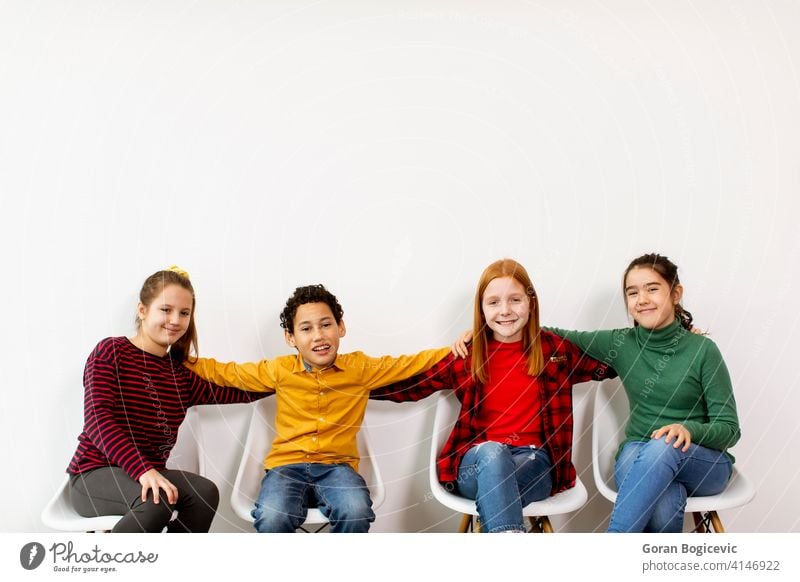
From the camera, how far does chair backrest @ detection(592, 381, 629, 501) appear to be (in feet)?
7.51

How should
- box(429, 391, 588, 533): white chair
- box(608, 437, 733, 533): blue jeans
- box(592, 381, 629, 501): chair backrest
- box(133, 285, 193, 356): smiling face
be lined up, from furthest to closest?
box(592, 381, 629, 501): chair backrest < box(133, 285, 193, 356): smiling face < box(429, 391, 588, 533): white chair < box(608, 437, 733, 533): blue jeans

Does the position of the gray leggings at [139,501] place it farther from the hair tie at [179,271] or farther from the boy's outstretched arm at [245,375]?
the hair tie at [179,271]

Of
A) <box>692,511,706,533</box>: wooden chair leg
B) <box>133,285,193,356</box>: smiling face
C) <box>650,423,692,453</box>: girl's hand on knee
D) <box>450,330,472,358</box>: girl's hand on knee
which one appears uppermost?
<box>133,285,193,356</box>: smiling face

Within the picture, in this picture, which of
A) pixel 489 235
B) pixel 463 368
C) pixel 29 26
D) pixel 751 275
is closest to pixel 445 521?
pixel 463 368

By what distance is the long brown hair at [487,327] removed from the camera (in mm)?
2199

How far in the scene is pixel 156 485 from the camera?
1.93 m

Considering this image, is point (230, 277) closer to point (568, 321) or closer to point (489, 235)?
point (489, 235)

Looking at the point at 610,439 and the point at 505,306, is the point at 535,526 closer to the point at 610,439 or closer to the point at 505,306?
the point at 610,439

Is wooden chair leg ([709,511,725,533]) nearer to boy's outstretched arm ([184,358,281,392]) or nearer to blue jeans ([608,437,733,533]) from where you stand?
blue jeans ([608,437,733,533])

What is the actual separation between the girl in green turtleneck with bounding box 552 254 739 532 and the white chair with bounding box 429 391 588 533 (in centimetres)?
13

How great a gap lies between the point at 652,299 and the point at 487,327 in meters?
0.45

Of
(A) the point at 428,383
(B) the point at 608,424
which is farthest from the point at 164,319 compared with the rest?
(B) the point at 608,424

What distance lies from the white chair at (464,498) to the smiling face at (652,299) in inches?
19.0

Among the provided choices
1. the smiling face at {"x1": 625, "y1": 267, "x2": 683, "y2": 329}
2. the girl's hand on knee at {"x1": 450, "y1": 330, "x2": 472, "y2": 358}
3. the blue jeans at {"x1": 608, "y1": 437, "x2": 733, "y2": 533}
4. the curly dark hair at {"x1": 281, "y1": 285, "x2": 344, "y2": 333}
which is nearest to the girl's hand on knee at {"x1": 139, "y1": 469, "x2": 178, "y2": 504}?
the curly dark hair at {"x1": 281, "y1": 285, "x2": 344, "y2": 333}
